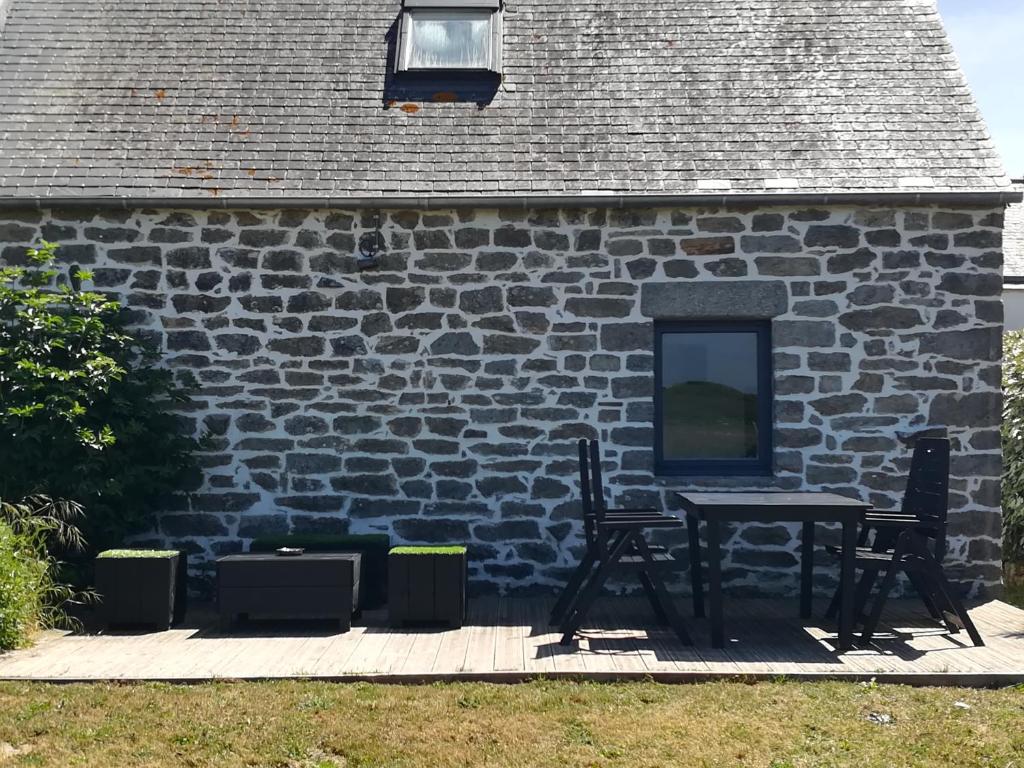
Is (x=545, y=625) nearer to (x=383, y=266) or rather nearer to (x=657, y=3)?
(x=383, y=266)

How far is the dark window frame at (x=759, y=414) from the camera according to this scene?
7820 millimetres

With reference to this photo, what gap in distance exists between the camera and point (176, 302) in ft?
25.7

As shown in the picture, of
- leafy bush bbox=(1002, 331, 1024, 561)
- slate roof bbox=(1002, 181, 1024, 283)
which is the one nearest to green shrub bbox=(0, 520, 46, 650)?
leafy bush bbox=(1002, 331, 1024, 561)

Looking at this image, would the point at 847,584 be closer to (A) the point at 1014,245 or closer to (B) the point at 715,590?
(B) the point at 715,590

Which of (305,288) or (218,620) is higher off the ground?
(305,288)

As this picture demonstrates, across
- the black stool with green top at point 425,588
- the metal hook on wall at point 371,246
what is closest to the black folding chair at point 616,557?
the black stool with green top at point 425,588

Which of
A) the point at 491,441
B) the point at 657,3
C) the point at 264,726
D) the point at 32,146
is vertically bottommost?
the point at 264,726

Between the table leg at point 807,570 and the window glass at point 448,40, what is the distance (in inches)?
194

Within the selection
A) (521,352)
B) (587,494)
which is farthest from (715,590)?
(521,352)

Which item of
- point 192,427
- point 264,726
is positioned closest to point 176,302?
point 192,427

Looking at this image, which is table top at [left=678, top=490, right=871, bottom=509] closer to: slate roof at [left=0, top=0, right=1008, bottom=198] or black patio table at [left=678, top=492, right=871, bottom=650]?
black patio table at [left=678, top=492, right=871, bottom=650]

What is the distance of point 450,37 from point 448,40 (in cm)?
6

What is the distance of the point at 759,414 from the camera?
7.86m

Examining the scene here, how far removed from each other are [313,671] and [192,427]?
9.33 ft
